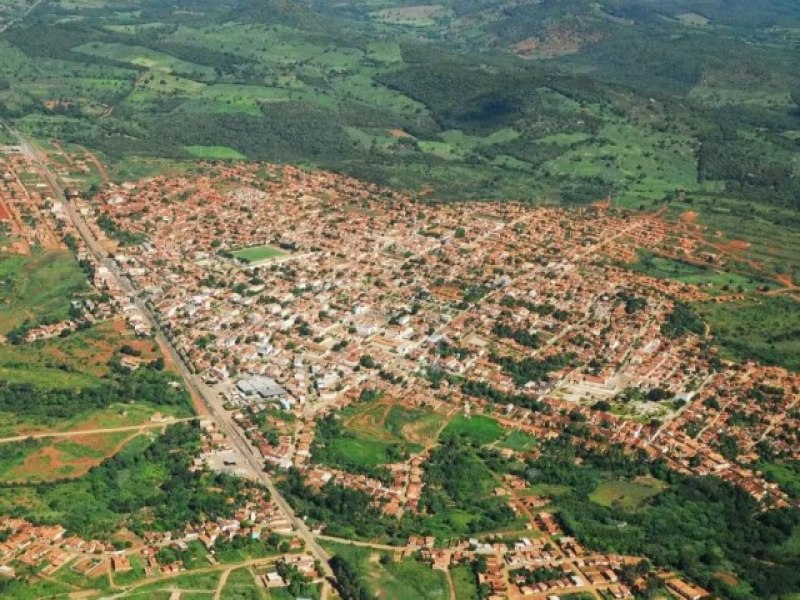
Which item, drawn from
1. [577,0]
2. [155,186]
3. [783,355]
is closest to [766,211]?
[783,355]

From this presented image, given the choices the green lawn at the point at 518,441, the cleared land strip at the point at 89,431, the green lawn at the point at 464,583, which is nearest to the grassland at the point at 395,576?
the green lawn at the point at 464,583

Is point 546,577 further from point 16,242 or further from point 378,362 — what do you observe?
point 16,242

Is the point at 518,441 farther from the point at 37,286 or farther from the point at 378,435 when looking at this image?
the point at 37,286

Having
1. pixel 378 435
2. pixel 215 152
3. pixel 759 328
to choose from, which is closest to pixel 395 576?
pixel 378 435

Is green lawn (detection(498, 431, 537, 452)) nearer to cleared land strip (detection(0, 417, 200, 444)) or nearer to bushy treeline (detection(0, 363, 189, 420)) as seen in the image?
cleared land strip (detection(0, 417, 200, 444))

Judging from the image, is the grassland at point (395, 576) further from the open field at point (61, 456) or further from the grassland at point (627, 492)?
the open field at point (61, 456)

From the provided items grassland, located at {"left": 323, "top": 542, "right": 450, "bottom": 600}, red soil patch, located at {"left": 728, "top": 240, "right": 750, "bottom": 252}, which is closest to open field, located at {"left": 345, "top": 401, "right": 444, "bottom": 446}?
grassland, located at {"left": 323, "top": 542, "right": 450, "bottom": 600}
